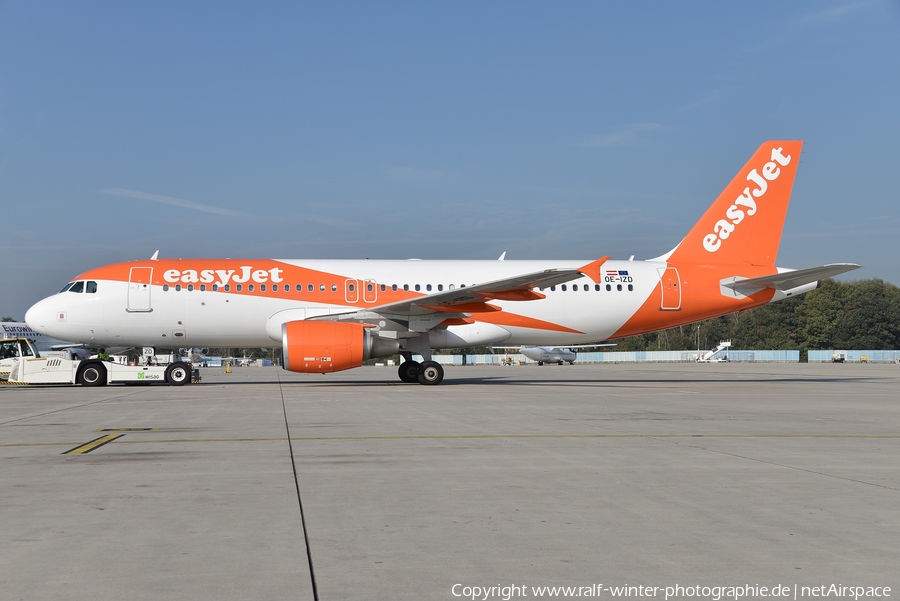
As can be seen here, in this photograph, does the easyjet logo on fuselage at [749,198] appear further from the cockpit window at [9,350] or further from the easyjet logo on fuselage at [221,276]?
the cockpit window at [9,350]

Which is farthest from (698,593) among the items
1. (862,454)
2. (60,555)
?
(862,454)

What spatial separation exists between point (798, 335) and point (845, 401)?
315 ft

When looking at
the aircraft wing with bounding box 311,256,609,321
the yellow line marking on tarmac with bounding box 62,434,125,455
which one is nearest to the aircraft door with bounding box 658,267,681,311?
the aircraft wing with bounding box 311,256,609,321

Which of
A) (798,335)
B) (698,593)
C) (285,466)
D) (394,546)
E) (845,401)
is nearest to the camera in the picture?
(698,593)

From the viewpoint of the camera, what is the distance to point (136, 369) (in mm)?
22812

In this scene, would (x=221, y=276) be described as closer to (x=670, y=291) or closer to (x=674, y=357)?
(x=670, y=291)

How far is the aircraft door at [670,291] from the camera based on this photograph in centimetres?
2480

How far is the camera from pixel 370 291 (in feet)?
76.4

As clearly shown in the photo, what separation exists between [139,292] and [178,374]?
2608 millimetres

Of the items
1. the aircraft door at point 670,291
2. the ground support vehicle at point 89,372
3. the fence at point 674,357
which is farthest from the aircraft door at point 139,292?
the fence at point 674,357

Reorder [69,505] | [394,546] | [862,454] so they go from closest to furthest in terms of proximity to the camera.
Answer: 1. [394,546]
2. [69,505]
3. [862,454]

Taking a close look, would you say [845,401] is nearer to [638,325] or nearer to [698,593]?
[638,325]

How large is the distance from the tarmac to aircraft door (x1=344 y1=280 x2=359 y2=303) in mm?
11577

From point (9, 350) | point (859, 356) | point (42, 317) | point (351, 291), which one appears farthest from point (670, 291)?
point (859, 356)
